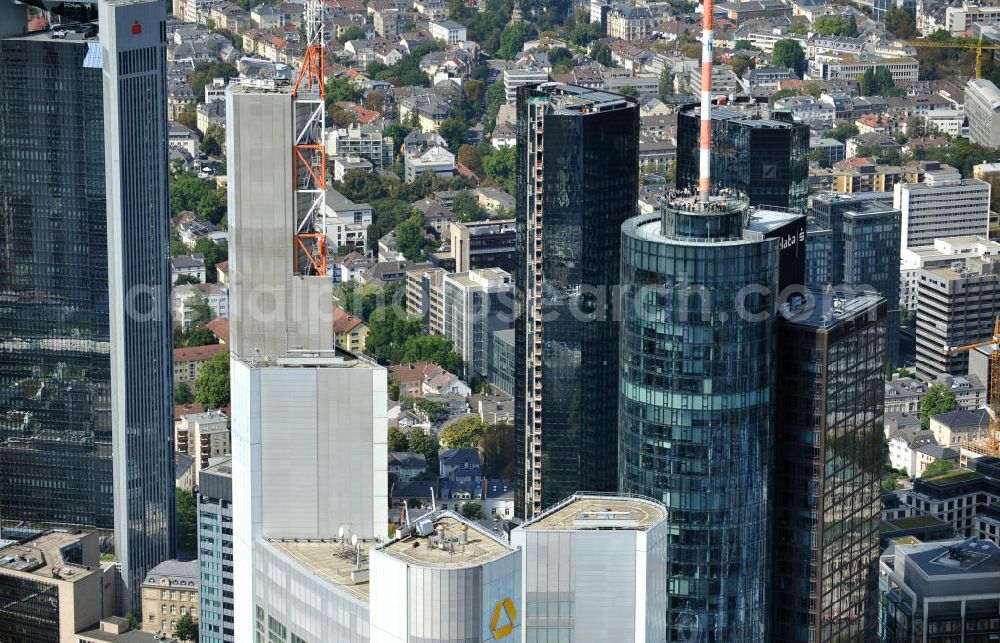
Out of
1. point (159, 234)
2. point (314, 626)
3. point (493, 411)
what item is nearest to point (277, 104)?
point (314, 626)

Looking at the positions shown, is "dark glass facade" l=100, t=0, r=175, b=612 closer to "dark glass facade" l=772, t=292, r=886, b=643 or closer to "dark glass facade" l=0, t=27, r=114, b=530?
"dark glass facade" l=0, t=27, r=114, b=530

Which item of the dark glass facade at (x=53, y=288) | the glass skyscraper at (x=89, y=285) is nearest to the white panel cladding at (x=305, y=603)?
the glass skyscraper at (x=89, y=285)

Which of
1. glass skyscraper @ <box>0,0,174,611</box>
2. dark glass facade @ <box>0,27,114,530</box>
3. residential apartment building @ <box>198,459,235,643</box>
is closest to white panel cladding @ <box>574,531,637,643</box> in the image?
residential apartment building @ <box>198,459,235,643</box>

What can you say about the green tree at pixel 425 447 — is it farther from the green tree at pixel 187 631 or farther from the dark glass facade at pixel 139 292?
the green tree at pixel 187 631

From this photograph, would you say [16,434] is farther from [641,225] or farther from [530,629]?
[530,629]

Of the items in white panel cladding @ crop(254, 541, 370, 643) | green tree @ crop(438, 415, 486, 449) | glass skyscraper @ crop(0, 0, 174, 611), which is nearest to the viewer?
white panel cladding @ crop(254, 541, 370, 643)
